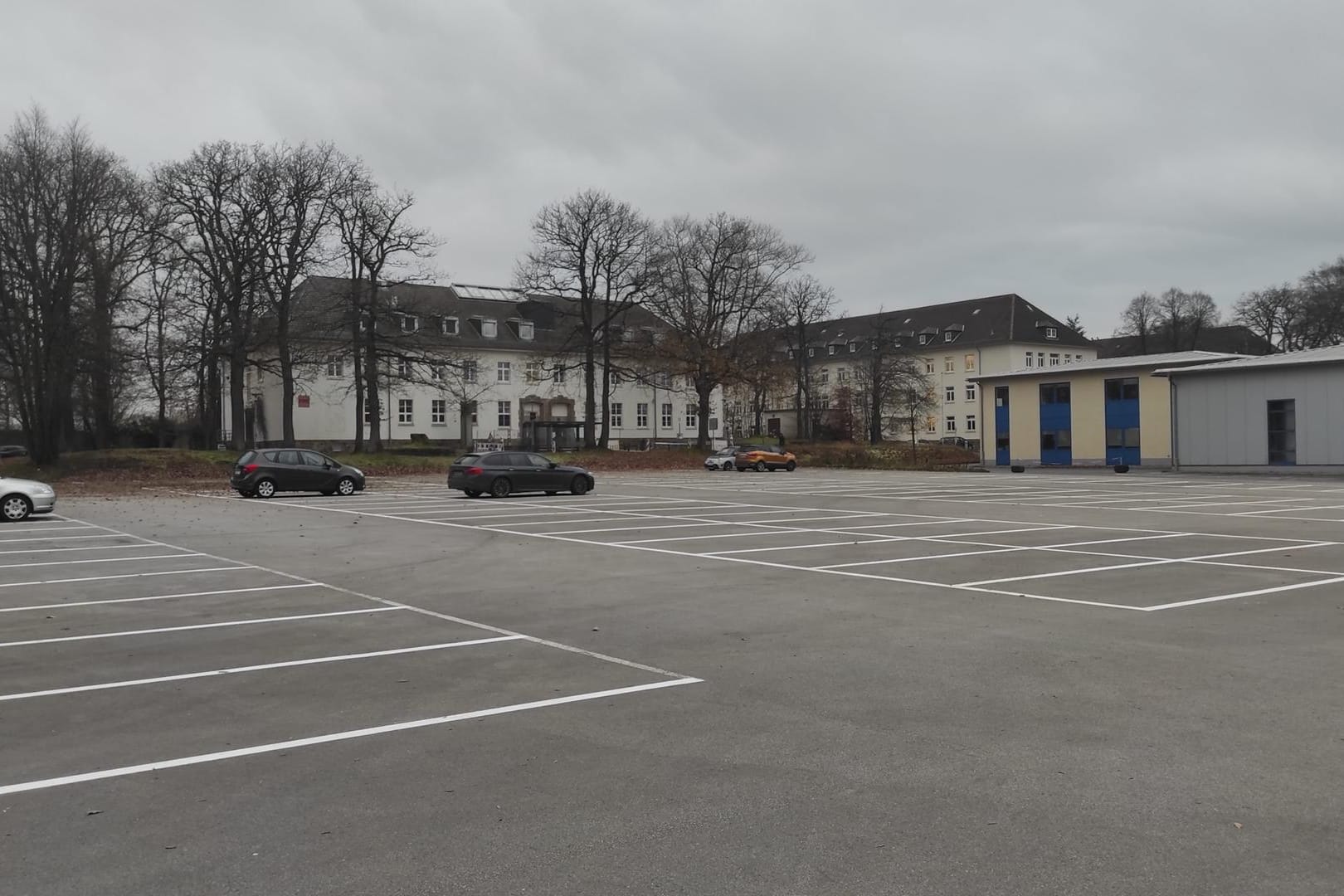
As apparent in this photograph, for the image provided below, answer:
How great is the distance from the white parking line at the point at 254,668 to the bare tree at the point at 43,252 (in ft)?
135

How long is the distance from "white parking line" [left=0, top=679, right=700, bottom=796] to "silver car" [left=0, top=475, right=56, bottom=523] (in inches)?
820

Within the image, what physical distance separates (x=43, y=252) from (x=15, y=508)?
999 inches

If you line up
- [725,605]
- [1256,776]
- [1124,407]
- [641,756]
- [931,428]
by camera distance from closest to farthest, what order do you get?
[1256,776] → [641,756] → [725,605] → [1124,407] → [931,428]

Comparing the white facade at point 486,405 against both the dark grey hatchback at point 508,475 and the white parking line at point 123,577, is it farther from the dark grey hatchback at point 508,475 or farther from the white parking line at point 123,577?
the white parking line at point 123,577

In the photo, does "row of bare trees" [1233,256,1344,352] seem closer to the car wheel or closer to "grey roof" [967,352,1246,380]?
"grey roof" [967,352,1246,380]

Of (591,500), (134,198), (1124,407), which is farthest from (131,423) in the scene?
(1124,407)

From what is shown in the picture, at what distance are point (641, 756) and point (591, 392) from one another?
2377 inches

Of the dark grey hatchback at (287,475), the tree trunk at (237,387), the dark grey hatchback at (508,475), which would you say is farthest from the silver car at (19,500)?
the tree trunk at (237,387)

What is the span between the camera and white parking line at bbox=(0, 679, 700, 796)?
5.20 meters

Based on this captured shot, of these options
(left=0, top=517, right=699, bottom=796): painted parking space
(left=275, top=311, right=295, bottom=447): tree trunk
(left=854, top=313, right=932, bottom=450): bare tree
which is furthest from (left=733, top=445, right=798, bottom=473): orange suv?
(left=0, top=517, right=699, bottom=796): painted parking space

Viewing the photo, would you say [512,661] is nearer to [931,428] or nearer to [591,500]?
[591,500]

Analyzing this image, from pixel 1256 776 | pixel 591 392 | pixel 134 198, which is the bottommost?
pixel 1256 776

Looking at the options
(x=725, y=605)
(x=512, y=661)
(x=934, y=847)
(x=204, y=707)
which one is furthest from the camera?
(x=725, y=605)

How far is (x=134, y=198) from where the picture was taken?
44.9m
